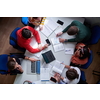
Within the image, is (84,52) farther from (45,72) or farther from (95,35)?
(45,72)

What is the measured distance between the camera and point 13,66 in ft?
5.02

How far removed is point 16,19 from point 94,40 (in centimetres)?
217

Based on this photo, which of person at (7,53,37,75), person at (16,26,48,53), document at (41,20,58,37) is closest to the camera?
person at (7,53,37,75)

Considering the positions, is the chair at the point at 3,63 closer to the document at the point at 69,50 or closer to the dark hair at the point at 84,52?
the document at the point at 69,50

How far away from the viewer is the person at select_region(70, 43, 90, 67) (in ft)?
5.32

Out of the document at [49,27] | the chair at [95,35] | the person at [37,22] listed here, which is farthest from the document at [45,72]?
the chair at [95,35]

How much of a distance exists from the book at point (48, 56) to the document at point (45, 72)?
0.09 meters

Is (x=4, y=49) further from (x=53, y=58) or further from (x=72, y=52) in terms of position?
(x=72, y=52)

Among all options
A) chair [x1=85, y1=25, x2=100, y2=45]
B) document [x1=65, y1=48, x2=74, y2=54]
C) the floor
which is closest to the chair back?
chair [x1=85, y1=25, x2=100, y2=45]

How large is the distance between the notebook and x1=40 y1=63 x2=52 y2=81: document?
0.07m

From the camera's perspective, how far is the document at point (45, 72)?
67.7 inches

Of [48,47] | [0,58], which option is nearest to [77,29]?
[48,47]

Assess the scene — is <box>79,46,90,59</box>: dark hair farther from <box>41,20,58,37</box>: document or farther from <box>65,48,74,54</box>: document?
Result: <box>41,20,58,37</box>: document

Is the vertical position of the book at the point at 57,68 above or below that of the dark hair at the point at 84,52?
below
